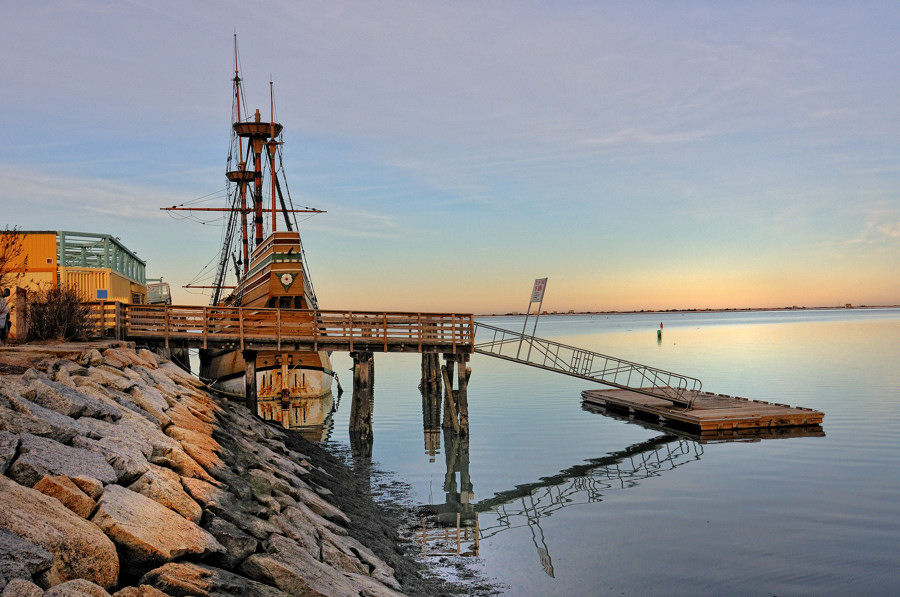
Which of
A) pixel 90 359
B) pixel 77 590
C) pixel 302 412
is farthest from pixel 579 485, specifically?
pixel 302 412

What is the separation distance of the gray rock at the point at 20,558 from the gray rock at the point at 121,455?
225 cm

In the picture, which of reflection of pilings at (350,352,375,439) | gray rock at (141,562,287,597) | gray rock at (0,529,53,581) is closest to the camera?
gray rock at (0,529,53,581)

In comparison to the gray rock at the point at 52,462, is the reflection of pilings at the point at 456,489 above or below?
below

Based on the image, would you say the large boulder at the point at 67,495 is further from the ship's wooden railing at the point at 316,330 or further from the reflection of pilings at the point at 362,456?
the ship's wooden railing at the point at 316,330

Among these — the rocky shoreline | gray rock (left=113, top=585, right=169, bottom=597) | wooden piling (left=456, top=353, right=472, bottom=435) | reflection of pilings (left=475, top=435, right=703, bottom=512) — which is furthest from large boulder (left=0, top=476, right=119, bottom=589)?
wooden piling (left=456, top=353, right=472, bottom=435)

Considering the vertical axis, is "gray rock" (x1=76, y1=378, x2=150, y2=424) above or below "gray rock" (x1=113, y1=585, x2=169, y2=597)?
above

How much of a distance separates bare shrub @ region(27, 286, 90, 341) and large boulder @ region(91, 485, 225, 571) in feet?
48.3

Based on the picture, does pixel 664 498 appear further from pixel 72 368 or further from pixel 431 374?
pixel 431 374

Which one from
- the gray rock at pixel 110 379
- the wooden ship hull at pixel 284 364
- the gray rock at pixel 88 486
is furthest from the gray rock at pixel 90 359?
the wooden ship hull at pixel 284 364

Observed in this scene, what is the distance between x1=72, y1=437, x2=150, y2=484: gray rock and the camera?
26.3ft

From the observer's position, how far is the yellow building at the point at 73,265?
85.3ft

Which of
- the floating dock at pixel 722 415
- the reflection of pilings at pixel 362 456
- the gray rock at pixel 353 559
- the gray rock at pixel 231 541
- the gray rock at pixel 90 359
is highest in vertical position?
the gray rock at pixel 90 359

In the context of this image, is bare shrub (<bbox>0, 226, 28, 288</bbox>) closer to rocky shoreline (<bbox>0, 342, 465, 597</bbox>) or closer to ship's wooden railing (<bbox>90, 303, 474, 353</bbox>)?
ship's wooden railing (<bbox>90, 303, 474, 353</bbox>)

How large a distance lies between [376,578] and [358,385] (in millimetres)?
17477
